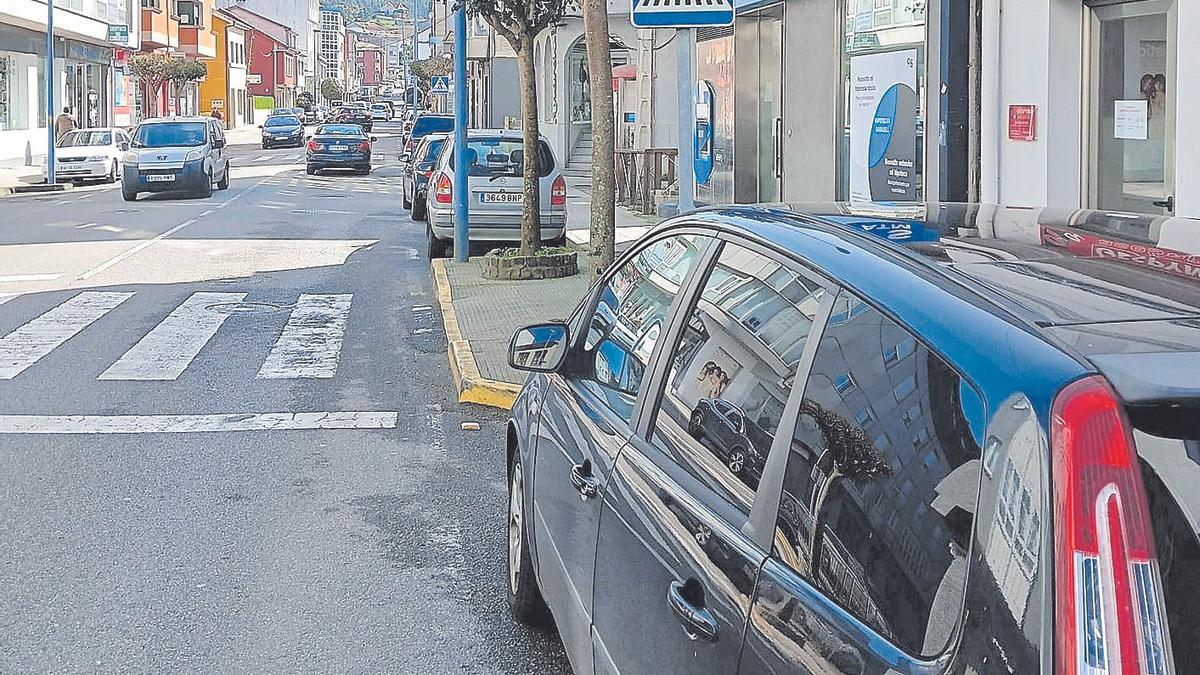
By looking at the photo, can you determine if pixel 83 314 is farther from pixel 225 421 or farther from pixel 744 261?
pixel 744 261

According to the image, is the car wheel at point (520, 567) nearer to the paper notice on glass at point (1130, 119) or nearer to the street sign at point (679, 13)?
the street sign at point (679, 13)

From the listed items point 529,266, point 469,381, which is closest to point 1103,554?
point 469,381

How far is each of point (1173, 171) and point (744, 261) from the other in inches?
260

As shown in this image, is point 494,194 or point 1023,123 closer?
point 1023,123

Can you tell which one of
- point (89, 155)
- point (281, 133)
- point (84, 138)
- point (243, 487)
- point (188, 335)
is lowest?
point (243, 487)

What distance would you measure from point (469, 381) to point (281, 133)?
2127 inches

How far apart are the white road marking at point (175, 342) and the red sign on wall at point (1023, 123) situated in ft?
20.8

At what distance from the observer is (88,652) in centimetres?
495

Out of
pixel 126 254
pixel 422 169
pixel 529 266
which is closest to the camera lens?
pixel 529 266

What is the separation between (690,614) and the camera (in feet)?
9.50

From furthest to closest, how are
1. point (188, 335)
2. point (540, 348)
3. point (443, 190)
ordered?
point (443, 190), point (188, 335), point (540, 348)

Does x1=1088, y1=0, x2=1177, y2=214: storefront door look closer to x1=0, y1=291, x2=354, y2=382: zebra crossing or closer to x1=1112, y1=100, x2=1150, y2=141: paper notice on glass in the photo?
x1=1112, y1=100, x2=1150, y2=141: paper notice on glass

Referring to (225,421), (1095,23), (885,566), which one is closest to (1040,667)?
(885,566)

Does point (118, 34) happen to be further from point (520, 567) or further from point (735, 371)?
point (735, 371)
